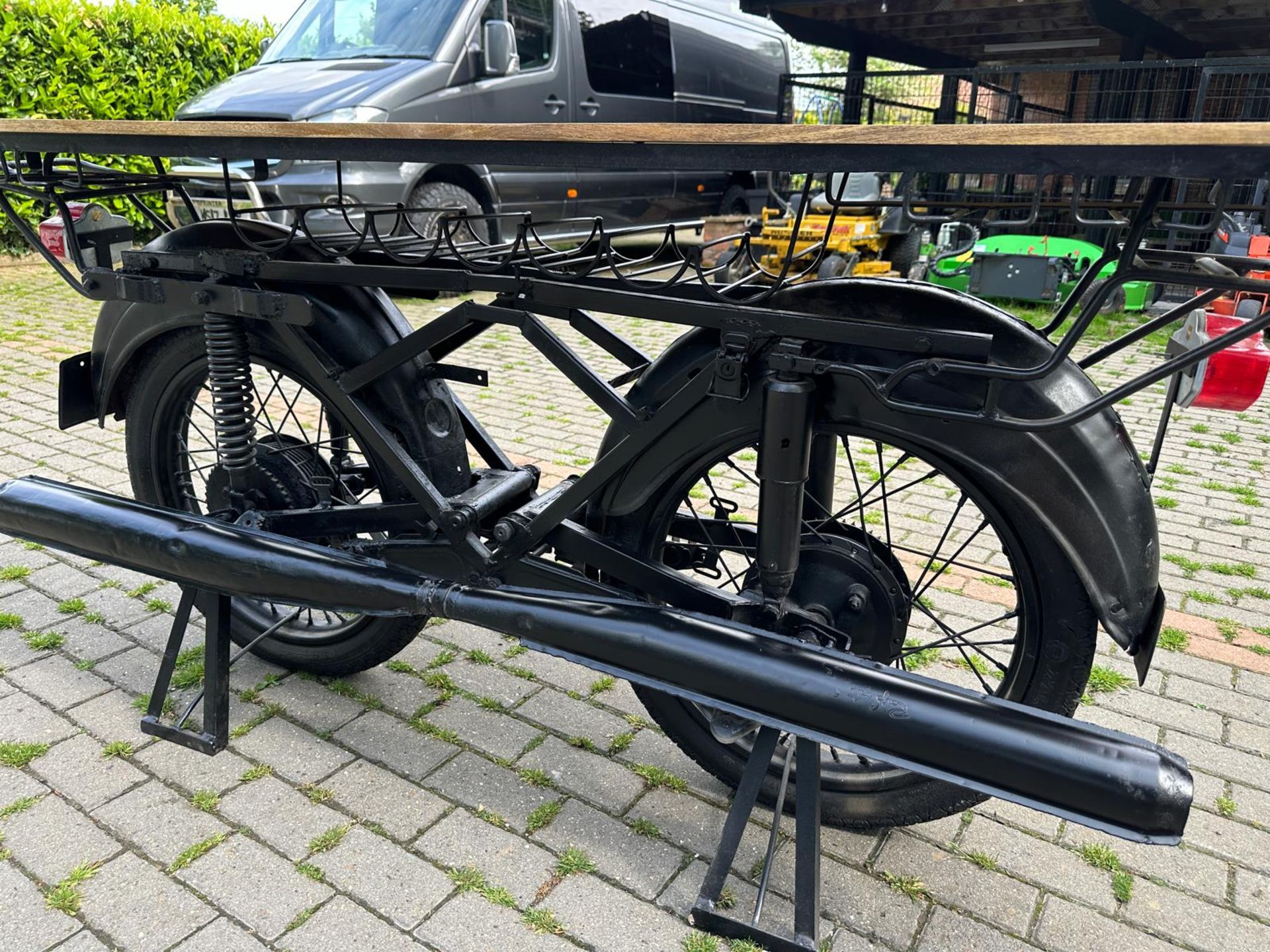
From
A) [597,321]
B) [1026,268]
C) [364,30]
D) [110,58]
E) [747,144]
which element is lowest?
[1026,268]

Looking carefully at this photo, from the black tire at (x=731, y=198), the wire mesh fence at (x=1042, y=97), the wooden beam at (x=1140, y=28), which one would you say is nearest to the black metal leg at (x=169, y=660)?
the wire mesh fence at (x=1042, y=97)

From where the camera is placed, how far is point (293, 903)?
2.07m

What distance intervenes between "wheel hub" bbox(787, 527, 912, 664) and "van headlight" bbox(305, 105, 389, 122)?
6.08 meters

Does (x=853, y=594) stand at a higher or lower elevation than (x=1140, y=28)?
lower

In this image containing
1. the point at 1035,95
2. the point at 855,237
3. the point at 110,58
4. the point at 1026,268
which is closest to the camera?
the point at 1026,268

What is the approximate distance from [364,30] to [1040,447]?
8.09 metres

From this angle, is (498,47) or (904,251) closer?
(498,47)

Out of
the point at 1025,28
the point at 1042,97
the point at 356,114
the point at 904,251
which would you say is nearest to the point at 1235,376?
the point at 356,114

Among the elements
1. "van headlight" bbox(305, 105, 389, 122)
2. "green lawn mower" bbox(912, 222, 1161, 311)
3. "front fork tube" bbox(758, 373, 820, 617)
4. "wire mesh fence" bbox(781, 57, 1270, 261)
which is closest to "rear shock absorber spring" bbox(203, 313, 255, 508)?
"front fork tube" bbox(758, 373, 820, 617)

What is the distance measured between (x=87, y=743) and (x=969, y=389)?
2383 millimetres

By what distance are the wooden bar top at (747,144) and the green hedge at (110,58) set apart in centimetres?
834

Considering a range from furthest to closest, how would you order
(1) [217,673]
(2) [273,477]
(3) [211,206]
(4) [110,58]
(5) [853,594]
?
(4) [110,58] → (3) [211,206] → (2) [273,477] → (1) [217,673] → (5) [853,594]

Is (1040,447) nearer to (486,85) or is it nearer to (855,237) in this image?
(486,85)

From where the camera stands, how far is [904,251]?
1063cm
